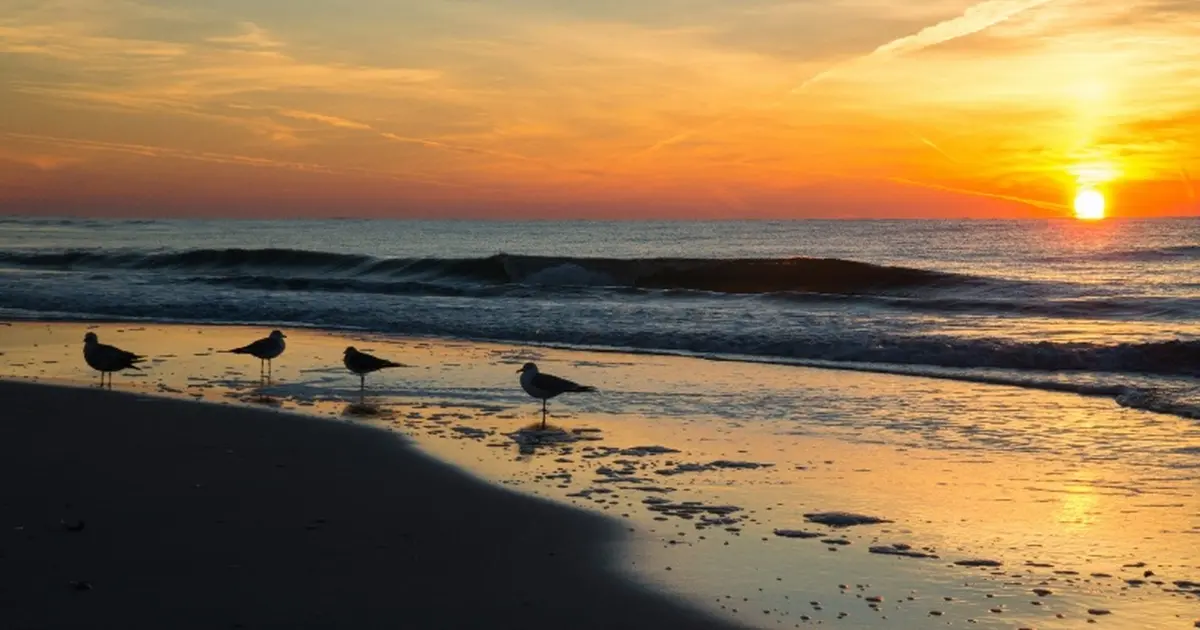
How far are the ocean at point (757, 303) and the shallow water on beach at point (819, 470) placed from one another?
7.90 ft

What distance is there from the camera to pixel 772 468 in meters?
9.02

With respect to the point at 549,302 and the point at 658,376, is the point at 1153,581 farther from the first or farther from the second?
the point at 549,302

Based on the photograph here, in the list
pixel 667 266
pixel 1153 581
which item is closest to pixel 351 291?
pixel 667 266

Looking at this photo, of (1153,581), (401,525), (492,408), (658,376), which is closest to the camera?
(1153,581)

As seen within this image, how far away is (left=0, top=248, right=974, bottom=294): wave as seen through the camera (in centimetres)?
3409

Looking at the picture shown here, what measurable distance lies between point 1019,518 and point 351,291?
25.5m

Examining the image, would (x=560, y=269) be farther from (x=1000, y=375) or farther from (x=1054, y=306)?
(x=1000, y=375)

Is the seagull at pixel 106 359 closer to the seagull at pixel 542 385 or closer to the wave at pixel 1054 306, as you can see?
the seagull at pixel 542 385

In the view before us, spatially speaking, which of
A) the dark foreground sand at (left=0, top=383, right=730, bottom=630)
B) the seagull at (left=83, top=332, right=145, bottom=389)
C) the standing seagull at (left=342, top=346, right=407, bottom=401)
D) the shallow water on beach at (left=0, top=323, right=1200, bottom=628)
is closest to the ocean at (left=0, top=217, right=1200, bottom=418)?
the shallow water on beach at (left=0, top=323, right=1200, bottom=628)

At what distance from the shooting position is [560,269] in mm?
39406

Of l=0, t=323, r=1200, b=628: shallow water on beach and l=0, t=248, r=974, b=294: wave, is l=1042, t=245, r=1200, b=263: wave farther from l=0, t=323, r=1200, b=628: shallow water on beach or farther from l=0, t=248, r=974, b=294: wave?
l=0, t=323, r=1200, b=628: shallow water on beach

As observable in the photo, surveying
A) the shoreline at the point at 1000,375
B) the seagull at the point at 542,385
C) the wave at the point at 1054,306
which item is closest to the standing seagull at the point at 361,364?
the seagull at the point at 542,385

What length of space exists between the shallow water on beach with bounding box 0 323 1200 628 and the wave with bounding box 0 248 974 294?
58.8 ft

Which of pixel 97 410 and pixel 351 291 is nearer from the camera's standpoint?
pixel 97 410
